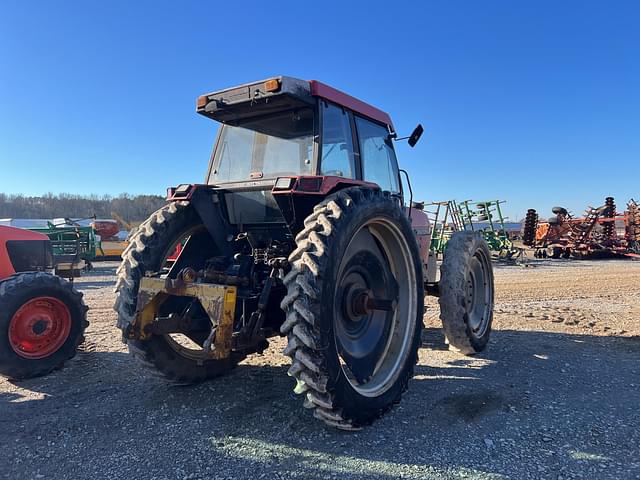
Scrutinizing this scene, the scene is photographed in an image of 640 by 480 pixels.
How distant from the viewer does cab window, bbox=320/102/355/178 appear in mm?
3998

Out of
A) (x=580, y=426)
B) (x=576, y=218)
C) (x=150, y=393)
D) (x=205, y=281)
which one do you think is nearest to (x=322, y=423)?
(x=205, y=281)

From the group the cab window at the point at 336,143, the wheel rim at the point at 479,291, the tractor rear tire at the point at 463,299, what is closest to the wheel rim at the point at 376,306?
the cab window at the point at 336,143

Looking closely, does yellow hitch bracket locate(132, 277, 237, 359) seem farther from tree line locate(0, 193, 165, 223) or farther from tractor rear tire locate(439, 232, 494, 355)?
tree line locate(0, 193, 165, 223)

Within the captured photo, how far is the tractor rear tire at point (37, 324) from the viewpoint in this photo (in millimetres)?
4438

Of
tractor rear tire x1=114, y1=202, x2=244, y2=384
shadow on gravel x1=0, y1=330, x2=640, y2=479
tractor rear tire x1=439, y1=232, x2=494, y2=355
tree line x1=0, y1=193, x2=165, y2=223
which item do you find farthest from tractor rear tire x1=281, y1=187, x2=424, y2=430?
tree line x1=0, y1=193, x2=165, y2=223

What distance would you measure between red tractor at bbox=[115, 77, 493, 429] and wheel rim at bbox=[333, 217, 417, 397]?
1 centimetres

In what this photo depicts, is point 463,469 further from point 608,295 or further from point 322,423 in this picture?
point 608,295

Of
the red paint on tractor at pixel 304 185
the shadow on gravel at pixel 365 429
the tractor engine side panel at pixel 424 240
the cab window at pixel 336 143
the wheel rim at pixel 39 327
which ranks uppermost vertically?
the cab window at pixel 336 143

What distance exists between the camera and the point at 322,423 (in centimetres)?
347

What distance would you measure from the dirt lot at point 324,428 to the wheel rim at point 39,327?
1.15 ft

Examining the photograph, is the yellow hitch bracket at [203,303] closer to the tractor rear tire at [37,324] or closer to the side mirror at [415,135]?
the tractor rear tire at [37,324]

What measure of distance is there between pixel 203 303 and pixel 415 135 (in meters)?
3.23

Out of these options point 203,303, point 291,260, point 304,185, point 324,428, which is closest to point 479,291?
point 324,428

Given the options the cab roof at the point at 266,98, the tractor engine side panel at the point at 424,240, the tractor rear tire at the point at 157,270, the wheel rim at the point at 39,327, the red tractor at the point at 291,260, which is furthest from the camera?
the tractor engine side panel at the point at 424,240
